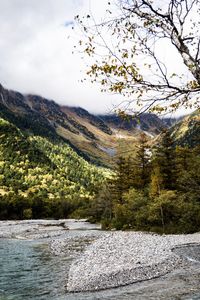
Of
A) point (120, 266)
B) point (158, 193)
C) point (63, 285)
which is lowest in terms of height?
point (63, 285)

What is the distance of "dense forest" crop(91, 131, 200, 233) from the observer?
49303 mm

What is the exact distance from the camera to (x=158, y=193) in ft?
186

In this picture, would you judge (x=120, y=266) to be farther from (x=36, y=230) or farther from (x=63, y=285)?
(x=36, y=230)

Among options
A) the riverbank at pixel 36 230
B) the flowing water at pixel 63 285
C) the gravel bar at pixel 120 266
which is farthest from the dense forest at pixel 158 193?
the flowing water at pixel 63 285

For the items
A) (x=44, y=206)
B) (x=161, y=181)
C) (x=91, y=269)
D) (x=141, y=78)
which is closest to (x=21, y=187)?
(x=44, y=206)

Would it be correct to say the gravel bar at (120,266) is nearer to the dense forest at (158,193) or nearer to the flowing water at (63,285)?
the flowing water at (63,285)

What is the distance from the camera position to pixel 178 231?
49.4 metres

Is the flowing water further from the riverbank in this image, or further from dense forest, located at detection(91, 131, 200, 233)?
the riverbank

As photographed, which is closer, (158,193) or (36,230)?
(158,193)

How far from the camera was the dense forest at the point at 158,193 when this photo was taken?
4930 cm

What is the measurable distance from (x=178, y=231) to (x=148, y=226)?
21.4 ft

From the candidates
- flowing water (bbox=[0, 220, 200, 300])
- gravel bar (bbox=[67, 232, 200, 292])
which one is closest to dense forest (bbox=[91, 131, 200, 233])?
gravel bar (bbox=[67, 232, 200, 292])

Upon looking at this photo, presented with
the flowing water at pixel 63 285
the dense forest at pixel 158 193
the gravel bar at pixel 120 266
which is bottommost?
the flowing water at pixel 63 285

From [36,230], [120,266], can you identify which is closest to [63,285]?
[120,266]
